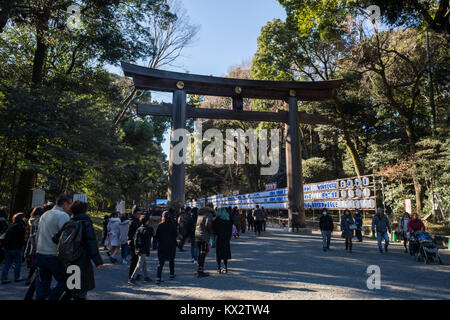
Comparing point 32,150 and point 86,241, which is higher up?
point 32,150

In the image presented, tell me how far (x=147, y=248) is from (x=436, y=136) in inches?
Result: 606

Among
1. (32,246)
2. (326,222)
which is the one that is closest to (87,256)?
(32,246)

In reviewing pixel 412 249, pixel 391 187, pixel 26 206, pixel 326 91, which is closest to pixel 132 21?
pixel 26 206

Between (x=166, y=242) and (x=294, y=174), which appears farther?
(x=294, y=174)

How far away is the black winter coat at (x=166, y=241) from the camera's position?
20.7 ft

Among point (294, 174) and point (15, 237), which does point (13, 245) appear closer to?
point (15, 237)

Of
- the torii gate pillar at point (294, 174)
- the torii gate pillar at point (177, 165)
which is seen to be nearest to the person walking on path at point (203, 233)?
the torii gate pillar at point (177, 165)

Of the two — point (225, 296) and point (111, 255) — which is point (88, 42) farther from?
point (225, 296)

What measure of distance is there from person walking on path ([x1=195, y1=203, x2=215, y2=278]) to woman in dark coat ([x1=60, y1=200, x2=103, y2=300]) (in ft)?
10.3

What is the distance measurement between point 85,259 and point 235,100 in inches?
560

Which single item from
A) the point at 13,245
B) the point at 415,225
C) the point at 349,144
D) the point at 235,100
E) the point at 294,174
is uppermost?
the point at 235,100

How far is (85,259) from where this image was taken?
3.79 m

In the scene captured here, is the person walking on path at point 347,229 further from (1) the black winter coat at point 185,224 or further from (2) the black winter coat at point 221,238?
(1) the black winter coat at point 185,224
